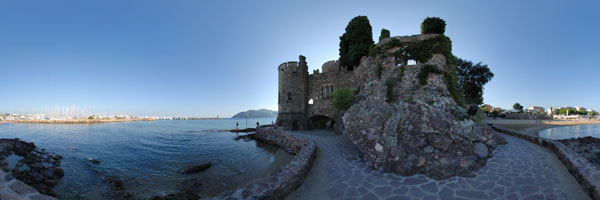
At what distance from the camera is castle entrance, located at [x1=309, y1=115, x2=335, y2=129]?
24.8 meters

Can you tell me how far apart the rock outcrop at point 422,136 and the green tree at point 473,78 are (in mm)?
18664

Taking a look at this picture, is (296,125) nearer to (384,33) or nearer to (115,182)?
(384,33)

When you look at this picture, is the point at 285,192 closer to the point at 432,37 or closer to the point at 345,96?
the point at 345,96

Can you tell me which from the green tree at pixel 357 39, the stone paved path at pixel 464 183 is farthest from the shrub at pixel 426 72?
the green tree at pixel 357 39

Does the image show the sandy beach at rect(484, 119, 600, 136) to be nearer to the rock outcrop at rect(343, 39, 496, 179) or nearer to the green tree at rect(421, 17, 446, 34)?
the green tree at rect(421, 17, 446, 34)

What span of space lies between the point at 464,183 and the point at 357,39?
20524 mm

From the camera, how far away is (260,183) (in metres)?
5.39

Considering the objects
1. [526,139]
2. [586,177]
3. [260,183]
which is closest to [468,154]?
[586,177]

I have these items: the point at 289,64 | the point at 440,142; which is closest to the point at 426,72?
the point at 440,142

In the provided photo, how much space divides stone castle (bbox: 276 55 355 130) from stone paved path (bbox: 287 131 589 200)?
15550 millimetres

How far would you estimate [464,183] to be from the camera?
6.02 meters

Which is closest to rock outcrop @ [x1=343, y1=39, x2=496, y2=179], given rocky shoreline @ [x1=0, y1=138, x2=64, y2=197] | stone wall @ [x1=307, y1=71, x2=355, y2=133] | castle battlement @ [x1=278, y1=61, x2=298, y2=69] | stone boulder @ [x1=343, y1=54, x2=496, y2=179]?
stone boulder @ [x1=343, y1=54, x2=496, y2=179]

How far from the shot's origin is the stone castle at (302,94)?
76.8 feet

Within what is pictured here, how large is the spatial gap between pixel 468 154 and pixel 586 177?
2.63 m
